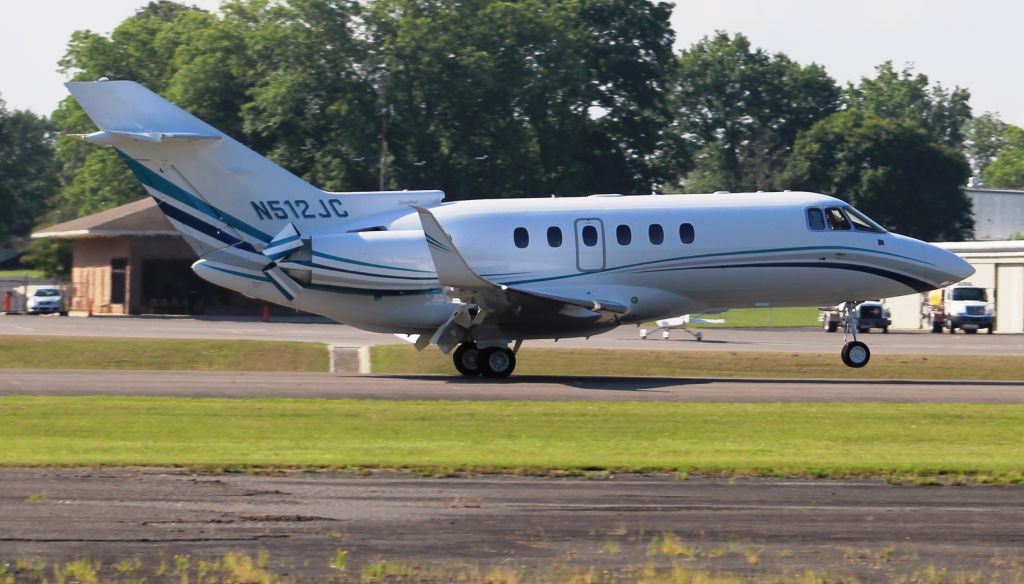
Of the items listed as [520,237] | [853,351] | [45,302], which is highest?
[520,237]

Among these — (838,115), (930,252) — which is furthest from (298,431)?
(838,115)

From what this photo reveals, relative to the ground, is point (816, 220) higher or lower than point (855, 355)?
higher

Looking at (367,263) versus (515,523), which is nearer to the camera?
(515,523)

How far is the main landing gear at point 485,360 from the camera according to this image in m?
29.0

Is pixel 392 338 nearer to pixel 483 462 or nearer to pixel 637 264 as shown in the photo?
pixel 637 264

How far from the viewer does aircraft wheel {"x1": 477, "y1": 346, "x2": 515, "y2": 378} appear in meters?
29.0

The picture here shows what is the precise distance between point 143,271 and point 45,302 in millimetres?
5352

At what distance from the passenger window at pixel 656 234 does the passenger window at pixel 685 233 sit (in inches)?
15.1

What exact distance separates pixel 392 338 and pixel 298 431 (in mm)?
25597

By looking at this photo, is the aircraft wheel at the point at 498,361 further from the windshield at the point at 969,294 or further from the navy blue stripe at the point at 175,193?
the windshield at the point at 969,294

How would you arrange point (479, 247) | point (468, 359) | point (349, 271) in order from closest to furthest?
point (349, 271) < point (479, 247) < point (468, 359)

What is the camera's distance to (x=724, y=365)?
34094mm

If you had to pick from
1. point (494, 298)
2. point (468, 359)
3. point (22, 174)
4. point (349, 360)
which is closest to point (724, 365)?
point (468, 359)

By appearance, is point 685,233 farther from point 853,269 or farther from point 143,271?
point 143,271
